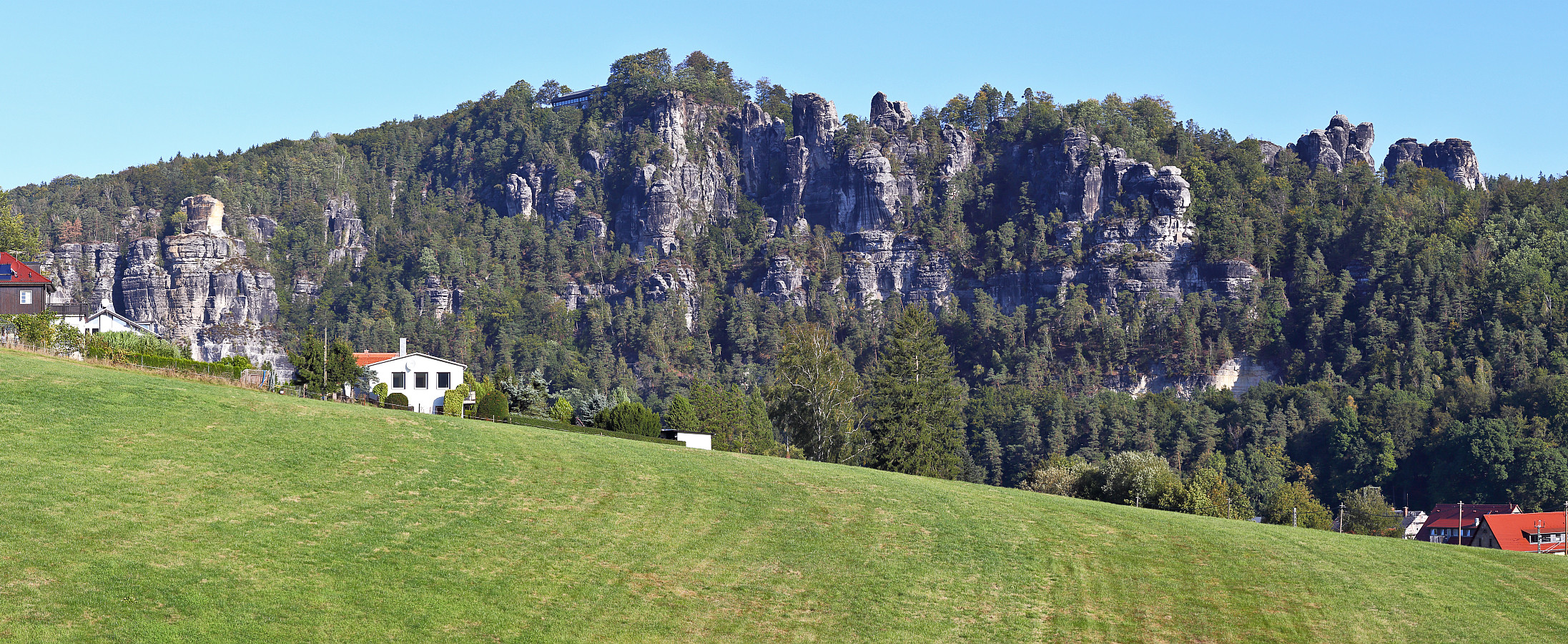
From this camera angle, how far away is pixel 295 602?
25281 mm

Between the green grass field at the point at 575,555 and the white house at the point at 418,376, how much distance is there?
143 ft

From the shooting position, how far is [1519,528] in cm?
10162

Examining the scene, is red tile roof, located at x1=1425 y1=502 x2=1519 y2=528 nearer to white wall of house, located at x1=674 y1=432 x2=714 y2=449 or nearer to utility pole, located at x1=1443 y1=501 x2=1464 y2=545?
utility pole, located at x1=1443 y1=501 x2=1464 y2=545

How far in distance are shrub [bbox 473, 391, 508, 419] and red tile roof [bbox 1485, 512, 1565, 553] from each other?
238 ft

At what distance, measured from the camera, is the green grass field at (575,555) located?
83.8 ft

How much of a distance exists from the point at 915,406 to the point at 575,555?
52285 millimetres

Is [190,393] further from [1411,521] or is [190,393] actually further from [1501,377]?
[1501,377]

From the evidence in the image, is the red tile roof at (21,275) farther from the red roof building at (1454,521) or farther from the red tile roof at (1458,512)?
the red tile roof at (1458,512)

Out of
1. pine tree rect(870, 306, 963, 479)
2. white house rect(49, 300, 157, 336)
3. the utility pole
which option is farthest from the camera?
the utility pole

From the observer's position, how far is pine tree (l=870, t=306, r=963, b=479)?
258 feet

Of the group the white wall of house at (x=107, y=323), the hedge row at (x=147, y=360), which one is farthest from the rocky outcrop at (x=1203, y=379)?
the hedge row at (x=147, y=360)

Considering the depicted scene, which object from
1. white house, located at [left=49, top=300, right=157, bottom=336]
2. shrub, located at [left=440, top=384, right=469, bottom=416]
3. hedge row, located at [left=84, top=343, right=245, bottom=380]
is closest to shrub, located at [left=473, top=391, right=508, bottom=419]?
shrub, located at [left=440, top=384, right=469, bottom=416]

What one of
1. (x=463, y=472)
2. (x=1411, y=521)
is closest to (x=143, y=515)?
(x=463, y=472)

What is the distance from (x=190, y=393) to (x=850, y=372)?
52136 millimetres
